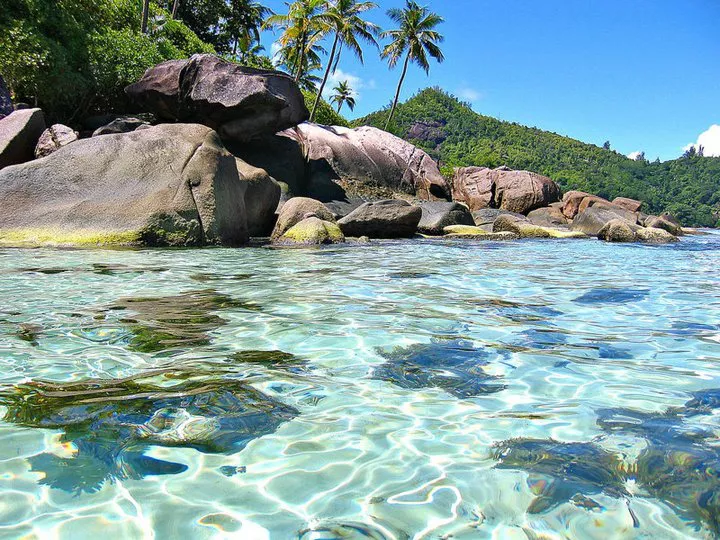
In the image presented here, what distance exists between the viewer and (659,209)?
245 ft

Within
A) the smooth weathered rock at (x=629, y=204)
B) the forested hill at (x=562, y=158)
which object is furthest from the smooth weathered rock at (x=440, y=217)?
the forested hill at (x=562, y=158)

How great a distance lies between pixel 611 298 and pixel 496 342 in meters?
2.44

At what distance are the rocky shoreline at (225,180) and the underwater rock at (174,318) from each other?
5055 millimetres

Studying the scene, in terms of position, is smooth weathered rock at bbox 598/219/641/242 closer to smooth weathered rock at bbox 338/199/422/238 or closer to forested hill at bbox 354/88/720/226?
smooth weathered rock at bbox 338/199/422/238

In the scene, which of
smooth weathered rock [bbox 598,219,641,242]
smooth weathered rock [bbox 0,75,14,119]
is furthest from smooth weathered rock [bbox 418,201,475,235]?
smooth weathered rock [bbox 0,75,14,119]

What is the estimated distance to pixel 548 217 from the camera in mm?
25234

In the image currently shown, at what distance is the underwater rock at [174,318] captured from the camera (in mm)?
3375

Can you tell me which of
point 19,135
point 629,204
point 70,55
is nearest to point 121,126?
point 70,55

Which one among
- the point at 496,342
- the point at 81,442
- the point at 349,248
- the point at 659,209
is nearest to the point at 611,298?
the point at 496,342

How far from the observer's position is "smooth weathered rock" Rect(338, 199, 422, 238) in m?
13.9

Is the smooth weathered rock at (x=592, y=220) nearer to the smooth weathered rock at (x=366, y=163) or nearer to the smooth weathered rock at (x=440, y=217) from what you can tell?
the smooth weathered rock at (x=440, y=217)

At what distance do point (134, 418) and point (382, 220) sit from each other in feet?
39.8

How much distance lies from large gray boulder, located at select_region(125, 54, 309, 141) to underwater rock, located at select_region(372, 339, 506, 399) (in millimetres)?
13895

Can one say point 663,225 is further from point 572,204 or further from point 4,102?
point 4,102
